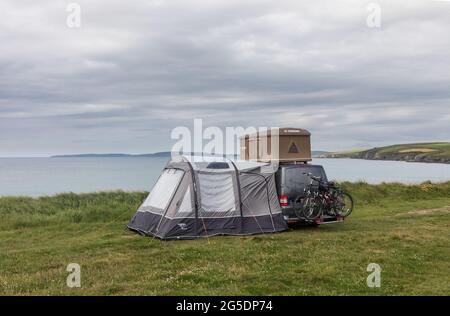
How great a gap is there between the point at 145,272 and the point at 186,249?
7.67 feet

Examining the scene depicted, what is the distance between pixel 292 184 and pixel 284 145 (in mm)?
1481

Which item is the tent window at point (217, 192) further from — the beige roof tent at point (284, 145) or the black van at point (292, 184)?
the beige roof tent at point (284, 145)

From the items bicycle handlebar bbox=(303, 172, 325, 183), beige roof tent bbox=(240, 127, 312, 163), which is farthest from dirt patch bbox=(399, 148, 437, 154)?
bicycle handlebar bbox=(303, 172, 325, 183)

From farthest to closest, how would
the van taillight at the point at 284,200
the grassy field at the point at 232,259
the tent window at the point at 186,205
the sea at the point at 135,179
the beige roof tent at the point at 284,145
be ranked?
the sea at the point at 135,179
the beige roof tent at the point at 284,145
the van taillight at the point at 284,200
the tent window at the point at 186,205
the grassy field at the point at 232,259

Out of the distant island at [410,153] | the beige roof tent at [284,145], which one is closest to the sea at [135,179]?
the beige roof tent at [284,145]

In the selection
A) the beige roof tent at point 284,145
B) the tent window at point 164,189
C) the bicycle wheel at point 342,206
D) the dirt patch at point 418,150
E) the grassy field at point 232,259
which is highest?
the dirt patch at point 418,150

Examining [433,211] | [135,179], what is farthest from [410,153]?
[433,211]

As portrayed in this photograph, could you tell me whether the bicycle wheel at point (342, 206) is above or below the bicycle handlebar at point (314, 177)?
below

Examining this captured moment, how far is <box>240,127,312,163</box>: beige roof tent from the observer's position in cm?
1628

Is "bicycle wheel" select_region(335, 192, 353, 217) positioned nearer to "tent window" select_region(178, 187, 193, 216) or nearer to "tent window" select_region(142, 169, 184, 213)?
"tent window" select_region(178, 187, 193, 216)

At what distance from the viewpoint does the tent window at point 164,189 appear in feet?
49.4

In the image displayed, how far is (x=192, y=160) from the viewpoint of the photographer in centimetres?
1523

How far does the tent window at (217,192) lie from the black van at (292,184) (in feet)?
5.33
